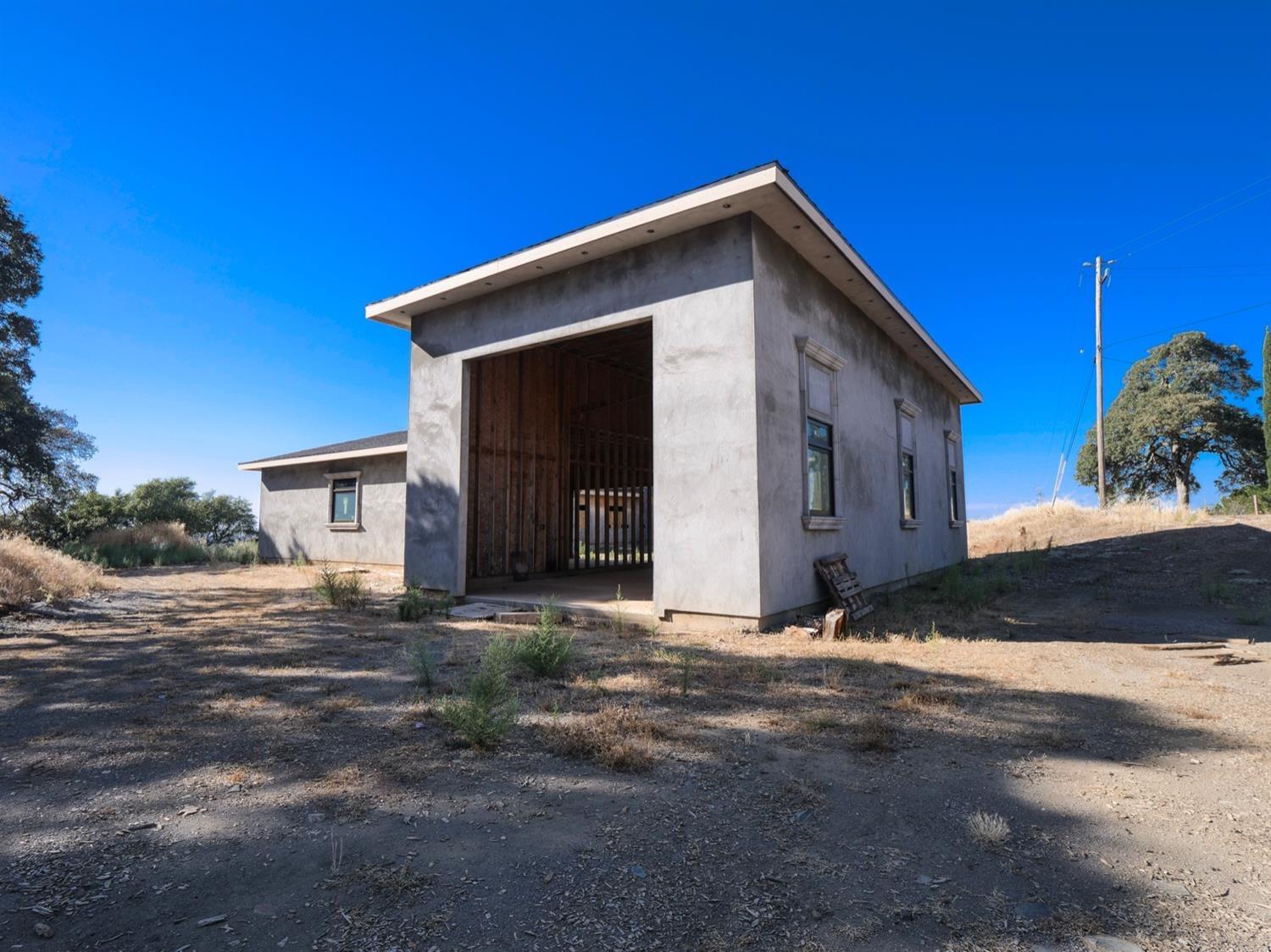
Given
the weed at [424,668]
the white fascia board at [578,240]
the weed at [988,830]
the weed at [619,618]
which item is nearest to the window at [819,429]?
the white fascia board at [578,240]

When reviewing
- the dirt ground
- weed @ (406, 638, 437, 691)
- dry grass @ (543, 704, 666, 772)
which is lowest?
the dirt ground

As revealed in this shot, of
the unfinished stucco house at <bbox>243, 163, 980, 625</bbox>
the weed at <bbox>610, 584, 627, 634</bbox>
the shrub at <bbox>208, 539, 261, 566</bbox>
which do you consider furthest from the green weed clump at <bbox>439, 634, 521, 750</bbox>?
the shrub at <bbox>208, 539, 261, 566</bbox>

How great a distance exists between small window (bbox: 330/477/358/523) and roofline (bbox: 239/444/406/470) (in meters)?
0.64

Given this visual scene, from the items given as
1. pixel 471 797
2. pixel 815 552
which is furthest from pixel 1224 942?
pixel 815 552

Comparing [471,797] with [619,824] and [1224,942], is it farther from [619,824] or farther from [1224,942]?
[1224,942]

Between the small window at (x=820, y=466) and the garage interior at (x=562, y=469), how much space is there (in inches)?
118

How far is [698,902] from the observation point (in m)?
2.00

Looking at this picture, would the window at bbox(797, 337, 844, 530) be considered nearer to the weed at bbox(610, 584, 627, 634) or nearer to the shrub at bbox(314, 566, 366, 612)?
the weed at bbox(610, 584, 627, 634)

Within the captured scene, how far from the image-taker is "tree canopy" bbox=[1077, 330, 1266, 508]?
2702 cm

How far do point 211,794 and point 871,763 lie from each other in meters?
3.05

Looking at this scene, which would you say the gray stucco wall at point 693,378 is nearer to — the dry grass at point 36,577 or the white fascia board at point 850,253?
the white fascia board at point 850,253

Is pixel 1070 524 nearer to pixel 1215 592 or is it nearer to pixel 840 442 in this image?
pixel 1215 592

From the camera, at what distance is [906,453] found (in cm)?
1202

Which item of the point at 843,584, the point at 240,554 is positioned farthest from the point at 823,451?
the point at 240,554
